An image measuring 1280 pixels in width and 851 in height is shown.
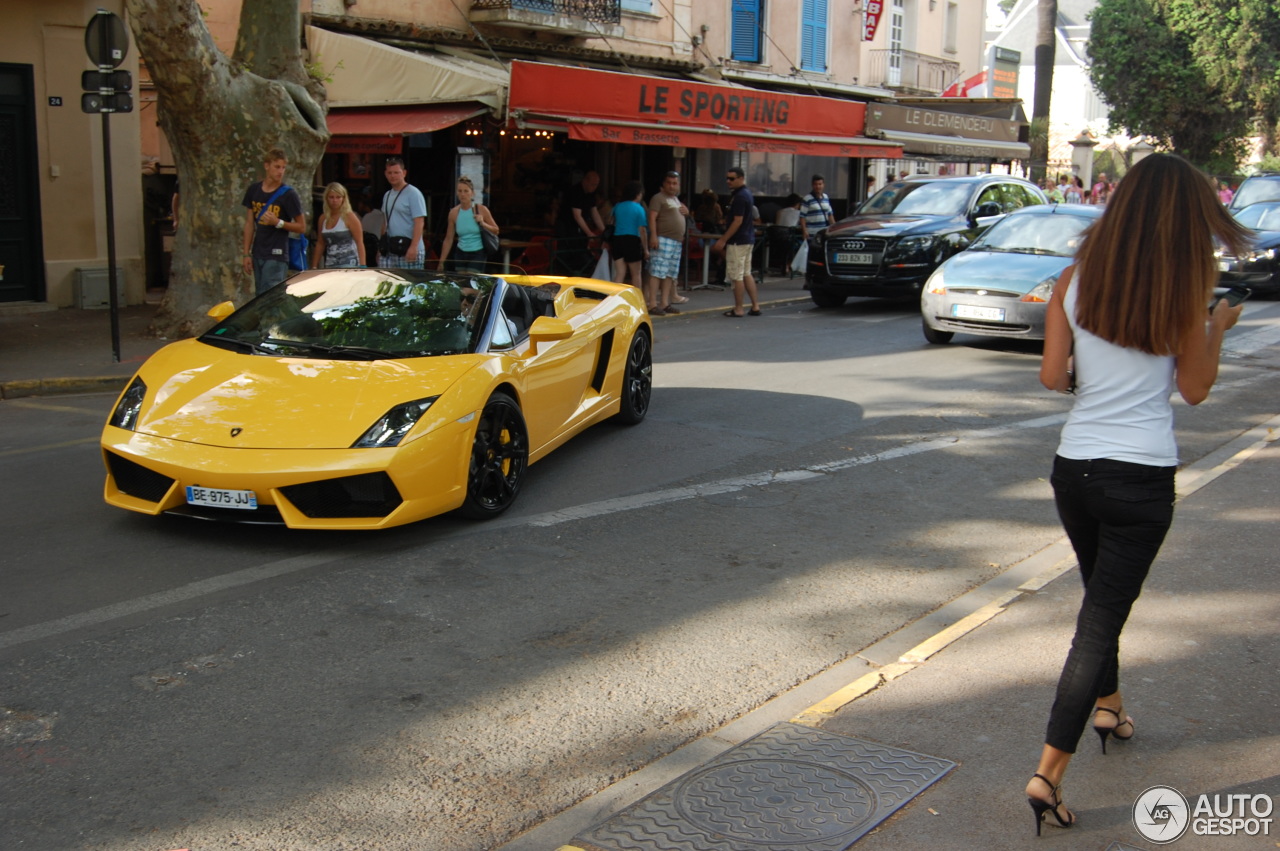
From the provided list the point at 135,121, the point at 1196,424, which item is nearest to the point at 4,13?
the point at 135,121

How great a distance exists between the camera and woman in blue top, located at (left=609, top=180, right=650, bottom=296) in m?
15.4

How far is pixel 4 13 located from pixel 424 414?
11856 millimetres

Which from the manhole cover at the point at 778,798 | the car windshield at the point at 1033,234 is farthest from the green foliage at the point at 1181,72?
the manhole cover at the point at 778,798

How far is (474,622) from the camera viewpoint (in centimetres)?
491

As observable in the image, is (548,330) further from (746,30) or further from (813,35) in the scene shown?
(813,35)

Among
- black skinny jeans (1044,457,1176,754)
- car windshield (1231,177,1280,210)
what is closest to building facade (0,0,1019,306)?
car windshield (1231,177,1280,210)

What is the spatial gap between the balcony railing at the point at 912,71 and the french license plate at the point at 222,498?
91.7 ft

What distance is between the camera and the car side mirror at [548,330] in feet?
22.2

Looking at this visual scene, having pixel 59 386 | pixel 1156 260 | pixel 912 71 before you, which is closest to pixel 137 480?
pixel 1156 260

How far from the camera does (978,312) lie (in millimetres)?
12594

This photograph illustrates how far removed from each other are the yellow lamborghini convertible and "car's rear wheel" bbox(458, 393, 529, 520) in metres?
0.01

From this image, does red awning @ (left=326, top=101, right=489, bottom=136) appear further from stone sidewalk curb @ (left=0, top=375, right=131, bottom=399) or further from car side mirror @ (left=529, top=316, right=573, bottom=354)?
car side mirror @ (left=529, top=316, right=573, bottom=354)

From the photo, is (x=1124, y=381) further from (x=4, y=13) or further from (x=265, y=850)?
(x=4, y=13)

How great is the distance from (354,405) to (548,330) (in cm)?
136
